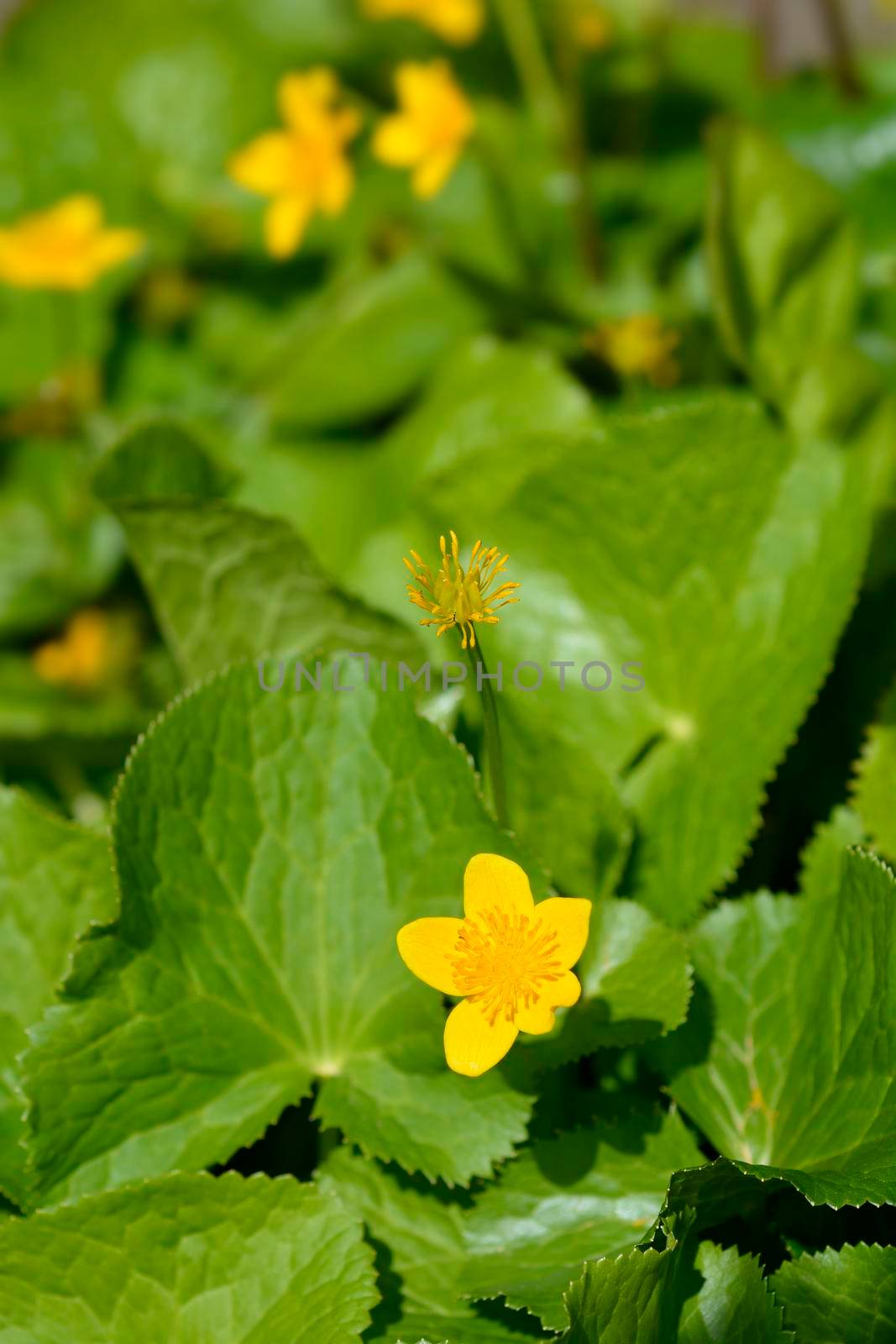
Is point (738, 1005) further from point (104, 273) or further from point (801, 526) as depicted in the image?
point (104, 273)

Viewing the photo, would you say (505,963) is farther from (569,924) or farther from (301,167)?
(301,167)

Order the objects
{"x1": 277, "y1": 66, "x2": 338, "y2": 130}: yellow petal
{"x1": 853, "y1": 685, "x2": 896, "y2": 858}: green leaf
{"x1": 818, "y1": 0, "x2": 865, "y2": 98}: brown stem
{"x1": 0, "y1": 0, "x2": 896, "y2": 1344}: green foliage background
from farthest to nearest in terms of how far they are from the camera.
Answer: {"x1": 818, "y1": 0, "x2": 865, "y2": 98}: brown stem, {"x1": 277, "y1": 66, "x2": 338, "y2": 130}: yellow petal, {"x1": 853, "y1": 685, "x2": 896, "y2": 858}: green leaf, {"x1": 0, "y1": 0, "x2": 896, "y2": 1344}: green foliage background

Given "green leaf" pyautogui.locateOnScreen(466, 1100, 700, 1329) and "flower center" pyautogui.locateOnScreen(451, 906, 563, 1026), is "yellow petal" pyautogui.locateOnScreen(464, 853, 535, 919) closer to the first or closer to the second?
"flower center" pyautogui.locateOnScreen(451, 906, 563, 1026)

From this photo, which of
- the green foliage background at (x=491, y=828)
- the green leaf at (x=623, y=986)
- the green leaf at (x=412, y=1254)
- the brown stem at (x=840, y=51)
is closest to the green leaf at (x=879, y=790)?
the green foliage background at (x=491, y=828)

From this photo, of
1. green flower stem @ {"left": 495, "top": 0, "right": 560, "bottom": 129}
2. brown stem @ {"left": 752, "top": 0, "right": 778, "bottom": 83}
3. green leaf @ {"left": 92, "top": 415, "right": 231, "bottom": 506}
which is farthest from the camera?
brown stem @ {"left": 752, "top": 0, "right": 778, "bottom": 83}

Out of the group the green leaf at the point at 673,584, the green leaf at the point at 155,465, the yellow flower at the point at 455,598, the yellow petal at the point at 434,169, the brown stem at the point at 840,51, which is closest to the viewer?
the yellow flower at the point at 455,598

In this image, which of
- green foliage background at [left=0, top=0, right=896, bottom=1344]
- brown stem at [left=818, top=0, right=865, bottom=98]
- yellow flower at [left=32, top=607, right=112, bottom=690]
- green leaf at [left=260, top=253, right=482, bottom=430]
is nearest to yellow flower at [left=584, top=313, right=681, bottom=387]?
green foliage background at [left=0, top=0, right=896, bottom=1344]

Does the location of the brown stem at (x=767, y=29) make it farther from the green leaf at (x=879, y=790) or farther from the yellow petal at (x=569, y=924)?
the yellow petal at (x=569, y=924)
